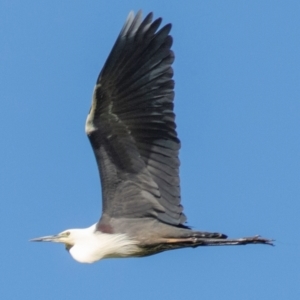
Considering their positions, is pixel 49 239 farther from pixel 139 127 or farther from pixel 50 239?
pixel 139 127

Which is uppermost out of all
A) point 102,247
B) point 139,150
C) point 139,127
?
point 139,127

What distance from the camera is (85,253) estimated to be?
16062 mm

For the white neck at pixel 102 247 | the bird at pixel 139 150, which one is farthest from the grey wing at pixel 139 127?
the white neck at pixel 102 247

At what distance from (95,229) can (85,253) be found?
341 millimetres

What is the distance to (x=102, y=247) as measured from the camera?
15.9 metres

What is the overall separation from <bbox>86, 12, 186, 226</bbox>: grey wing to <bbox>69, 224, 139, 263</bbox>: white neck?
0.37 m

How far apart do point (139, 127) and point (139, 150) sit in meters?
0.30

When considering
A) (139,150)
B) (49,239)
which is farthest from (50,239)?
(139,150)

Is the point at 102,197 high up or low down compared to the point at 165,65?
down

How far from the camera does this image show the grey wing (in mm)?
15711

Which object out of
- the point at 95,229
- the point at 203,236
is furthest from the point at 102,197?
the point at 203,236

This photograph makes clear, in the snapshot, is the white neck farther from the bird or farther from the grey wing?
the grey wing

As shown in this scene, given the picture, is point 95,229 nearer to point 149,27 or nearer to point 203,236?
point 203,236

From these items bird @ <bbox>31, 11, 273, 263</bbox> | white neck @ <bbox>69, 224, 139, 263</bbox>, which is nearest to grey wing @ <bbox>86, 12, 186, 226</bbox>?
bird @ <bbox>31, 11, 273, 263</bbox>
